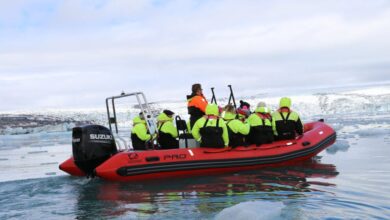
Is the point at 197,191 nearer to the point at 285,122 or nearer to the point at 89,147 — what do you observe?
the point at 89,147

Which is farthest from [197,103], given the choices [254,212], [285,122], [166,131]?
[254,212]

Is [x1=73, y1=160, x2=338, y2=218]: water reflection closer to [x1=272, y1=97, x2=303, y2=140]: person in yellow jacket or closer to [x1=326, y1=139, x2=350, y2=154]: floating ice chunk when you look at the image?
[x1=272, y1=97, x2=303, y2=140]: person in yellow jacket

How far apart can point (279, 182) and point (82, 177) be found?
3.53 m

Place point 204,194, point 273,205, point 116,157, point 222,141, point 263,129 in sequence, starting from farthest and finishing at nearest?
point 263,129, point 222,141, point 116,157, point 204,194, point 273,205

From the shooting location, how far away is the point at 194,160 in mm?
7680

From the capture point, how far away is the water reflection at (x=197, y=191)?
5266 mm

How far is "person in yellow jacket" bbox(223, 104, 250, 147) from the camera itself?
8119 mm

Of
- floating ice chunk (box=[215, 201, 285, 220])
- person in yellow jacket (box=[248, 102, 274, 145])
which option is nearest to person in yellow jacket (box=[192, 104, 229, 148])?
person in yellow jacket (box=[248, 102, 274, 145])

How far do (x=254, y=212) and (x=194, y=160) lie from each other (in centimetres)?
360

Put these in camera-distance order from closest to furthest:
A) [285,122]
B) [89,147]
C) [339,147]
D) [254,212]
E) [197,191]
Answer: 1. [254,212]
2. [197,191]
3. [89,147]
4. [285,122]
5. [339,147]

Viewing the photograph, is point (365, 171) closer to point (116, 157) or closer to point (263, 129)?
point (263, 129)

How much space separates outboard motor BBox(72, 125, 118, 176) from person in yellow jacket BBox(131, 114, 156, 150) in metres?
0.70

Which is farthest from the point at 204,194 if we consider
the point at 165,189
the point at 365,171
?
the point at 365,171

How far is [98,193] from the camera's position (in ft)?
21.6
